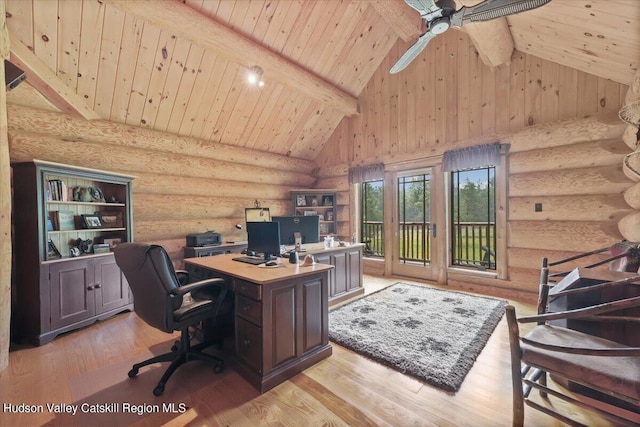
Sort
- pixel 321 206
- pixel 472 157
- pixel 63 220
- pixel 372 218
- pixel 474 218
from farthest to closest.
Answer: pixel 321 206 < pixel 372 218 < pixel 474 218 < pixel 472 157 < pixel 63 220

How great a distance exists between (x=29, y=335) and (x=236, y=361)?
227 centimetres

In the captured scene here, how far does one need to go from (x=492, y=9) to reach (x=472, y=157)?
2.42 meters

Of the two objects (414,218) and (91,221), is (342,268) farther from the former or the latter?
(91,221)

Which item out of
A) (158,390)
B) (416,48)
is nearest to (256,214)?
(158,390)

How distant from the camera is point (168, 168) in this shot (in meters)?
4.14

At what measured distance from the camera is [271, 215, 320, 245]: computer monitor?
3.41 m

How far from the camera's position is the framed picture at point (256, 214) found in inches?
197

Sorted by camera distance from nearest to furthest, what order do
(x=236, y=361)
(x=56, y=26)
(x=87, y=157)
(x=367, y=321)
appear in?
(x=236, y=361), (x=56, y=26), (x=367, y=321), (x=87, y=157)

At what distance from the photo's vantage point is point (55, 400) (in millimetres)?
1802

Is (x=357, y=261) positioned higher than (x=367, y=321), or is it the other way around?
(x=357, y=261)

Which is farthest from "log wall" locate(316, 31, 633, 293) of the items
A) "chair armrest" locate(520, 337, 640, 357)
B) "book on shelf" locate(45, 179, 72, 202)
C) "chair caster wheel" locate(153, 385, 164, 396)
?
"book on shelf" locate(45, 179, 72, 202)

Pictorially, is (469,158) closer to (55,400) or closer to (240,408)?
(240,408)

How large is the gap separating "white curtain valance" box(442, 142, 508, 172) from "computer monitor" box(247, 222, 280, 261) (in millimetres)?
3208

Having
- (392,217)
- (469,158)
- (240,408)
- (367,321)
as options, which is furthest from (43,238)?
(469,158)
